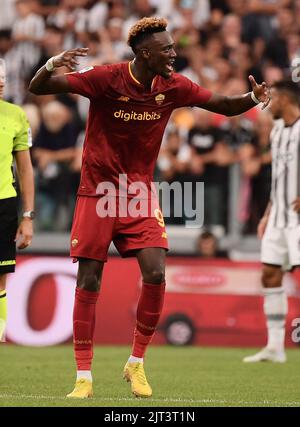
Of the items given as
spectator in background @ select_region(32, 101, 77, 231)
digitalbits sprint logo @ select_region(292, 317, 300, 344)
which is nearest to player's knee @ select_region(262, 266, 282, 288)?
digitalbits sprint logo @ select_region(292, 317, 300, 344)

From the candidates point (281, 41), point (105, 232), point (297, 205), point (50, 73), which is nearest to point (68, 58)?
point (50, 73)

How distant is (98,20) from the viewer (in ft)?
49.7

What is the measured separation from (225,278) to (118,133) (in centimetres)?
565

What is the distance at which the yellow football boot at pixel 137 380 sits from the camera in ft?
22.8

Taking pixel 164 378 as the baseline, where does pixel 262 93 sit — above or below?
above

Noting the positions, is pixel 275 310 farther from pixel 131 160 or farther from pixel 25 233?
pixel 131 160

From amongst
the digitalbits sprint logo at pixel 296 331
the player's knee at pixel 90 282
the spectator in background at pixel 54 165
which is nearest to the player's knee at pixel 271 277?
the digitalbits sprint logo at pixel 296 331

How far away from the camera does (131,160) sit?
716 cm

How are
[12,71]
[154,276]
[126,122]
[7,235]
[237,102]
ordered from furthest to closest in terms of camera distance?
[12,71] < [7,235] < [237,102] < [126,122] < [154,276]

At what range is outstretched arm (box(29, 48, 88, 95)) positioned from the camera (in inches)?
256

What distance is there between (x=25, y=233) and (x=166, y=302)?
5.02 meters

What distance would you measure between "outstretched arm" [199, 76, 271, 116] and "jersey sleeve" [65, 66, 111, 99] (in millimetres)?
796
